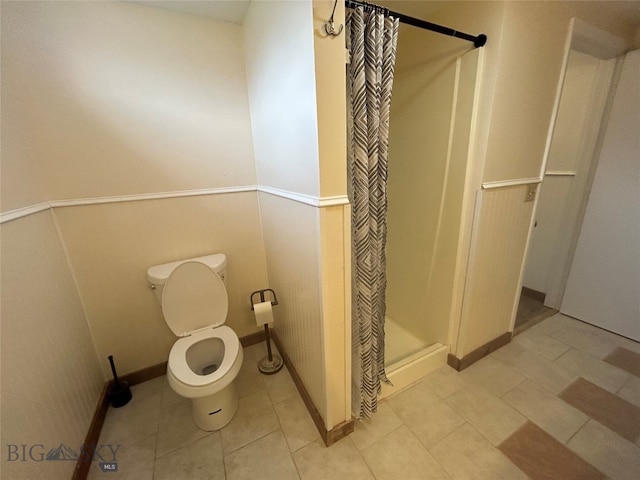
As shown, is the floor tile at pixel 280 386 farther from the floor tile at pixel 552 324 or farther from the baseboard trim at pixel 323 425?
the floor tile at pixel 552 324

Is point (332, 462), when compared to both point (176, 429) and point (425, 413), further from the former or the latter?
point (176, 429)

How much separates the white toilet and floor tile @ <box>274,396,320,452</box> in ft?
0.95

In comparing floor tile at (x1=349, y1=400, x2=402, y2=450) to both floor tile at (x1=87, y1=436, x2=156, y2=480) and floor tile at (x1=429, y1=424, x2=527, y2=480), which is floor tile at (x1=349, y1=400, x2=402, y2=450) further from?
floor tile at (x1=87, y1=436, x2=156, y2=480)

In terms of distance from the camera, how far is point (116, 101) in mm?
1304

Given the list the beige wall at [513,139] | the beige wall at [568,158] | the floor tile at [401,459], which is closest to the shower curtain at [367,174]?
the floor tile at [401,459]

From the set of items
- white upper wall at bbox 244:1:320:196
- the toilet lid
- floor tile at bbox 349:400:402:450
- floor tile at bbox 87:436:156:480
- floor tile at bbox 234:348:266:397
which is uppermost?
white upper wall at bbox 244:1:320:196

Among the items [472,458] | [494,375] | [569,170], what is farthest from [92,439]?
[569,170]

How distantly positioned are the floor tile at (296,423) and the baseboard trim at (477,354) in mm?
1008

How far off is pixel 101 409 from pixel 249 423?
86 cm

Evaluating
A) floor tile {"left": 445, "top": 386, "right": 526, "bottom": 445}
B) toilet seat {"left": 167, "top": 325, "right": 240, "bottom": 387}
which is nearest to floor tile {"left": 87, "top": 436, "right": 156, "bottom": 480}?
toilet seat {"left": 167, "top": 325, "right": 240, "bottom": 387}

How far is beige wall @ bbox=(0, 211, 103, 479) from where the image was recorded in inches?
34.5

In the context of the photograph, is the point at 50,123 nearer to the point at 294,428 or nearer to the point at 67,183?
the point at 67,183

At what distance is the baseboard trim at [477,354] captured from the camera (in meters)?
1.69

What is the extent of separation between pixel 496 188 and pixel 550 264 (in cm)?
147
